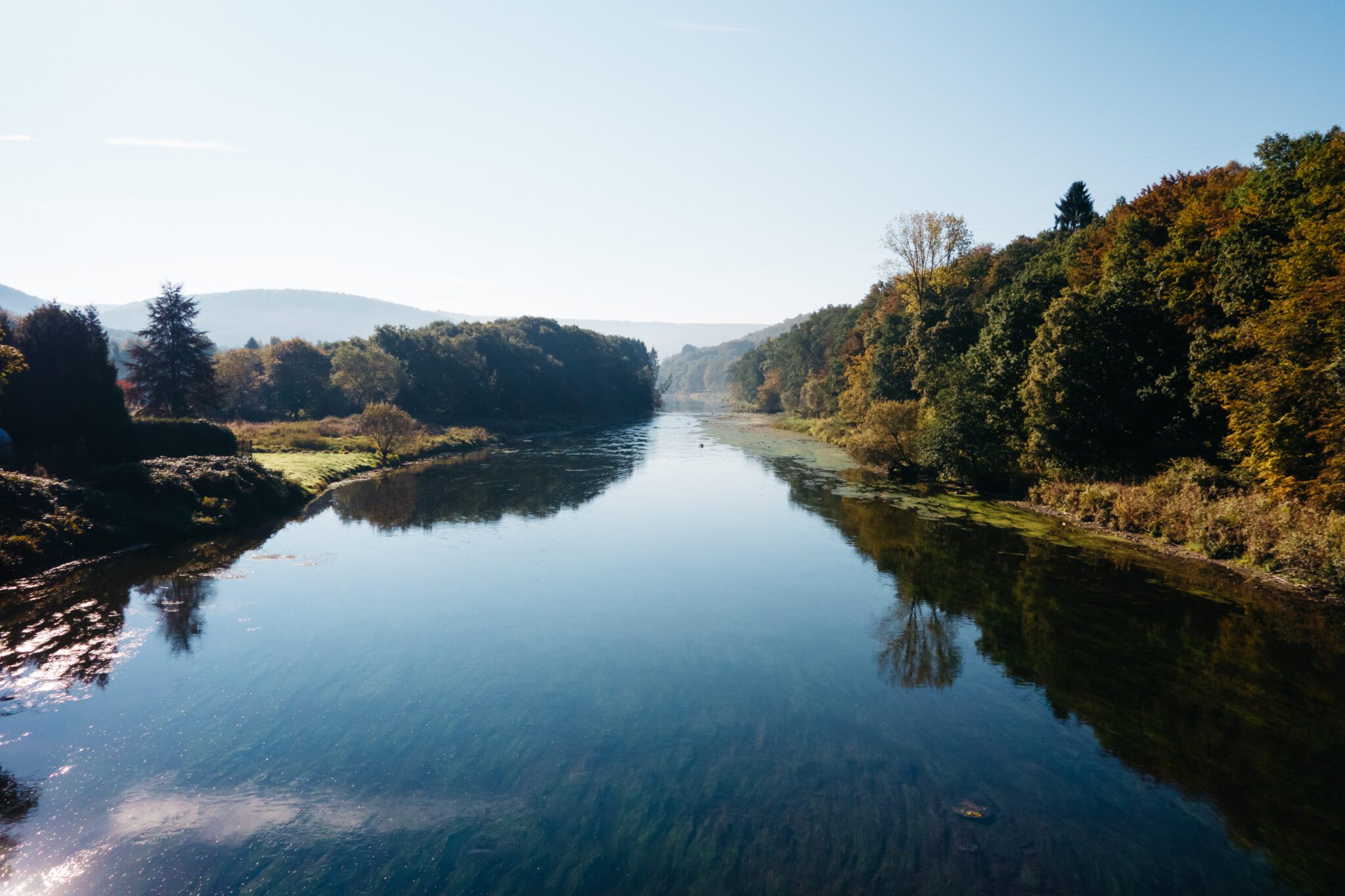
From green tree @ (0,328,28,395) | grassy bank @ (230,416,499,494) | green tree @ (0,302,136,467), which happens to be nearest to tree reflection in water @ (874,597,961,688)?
green tree @ (0,328,28,395)

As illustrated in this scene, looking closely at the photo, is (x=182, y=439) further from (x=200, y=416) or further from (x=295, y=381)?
(x=295, y=381)

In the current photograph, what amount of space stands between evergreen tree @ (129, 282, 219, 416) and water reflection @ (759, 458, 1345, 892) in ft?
167

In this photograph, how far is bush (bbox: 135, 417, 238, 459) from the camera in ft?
104

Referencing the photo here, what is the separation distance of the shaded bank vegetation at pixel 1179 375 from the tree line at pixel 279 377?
43.7 metres

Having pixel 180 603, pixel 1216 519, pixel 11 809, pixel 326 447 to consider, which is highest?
pixel 326 447

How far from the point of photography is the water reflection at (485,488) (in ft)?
113

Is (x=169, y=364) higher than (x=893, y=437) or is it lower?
higher

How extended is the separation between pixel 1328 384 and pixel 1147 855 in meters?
19.2

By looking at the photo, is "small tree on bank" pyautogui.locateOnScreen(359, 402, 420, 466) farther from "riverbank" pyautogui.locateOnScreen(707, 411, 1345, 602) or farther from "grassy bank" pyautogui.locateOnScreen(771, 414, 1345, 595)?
"grassy bank" pyautogui.locateOnScreen(771, 414, 1345, 595)

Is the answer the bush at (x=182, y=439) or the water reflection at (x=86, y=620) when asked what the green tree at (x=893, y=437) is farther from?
the bush at (x=182, y=439)

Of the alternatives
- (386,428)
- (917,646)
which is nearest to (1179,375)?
(917,646)

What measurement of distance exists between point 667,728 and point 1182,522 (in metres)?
24.1

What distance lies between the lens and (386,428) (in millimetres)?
53438

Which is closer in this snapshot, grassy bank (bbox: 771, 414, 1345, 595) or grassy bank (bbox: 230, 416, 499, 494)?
grassy bank (bbox: 771, 414, 1345, 595)
